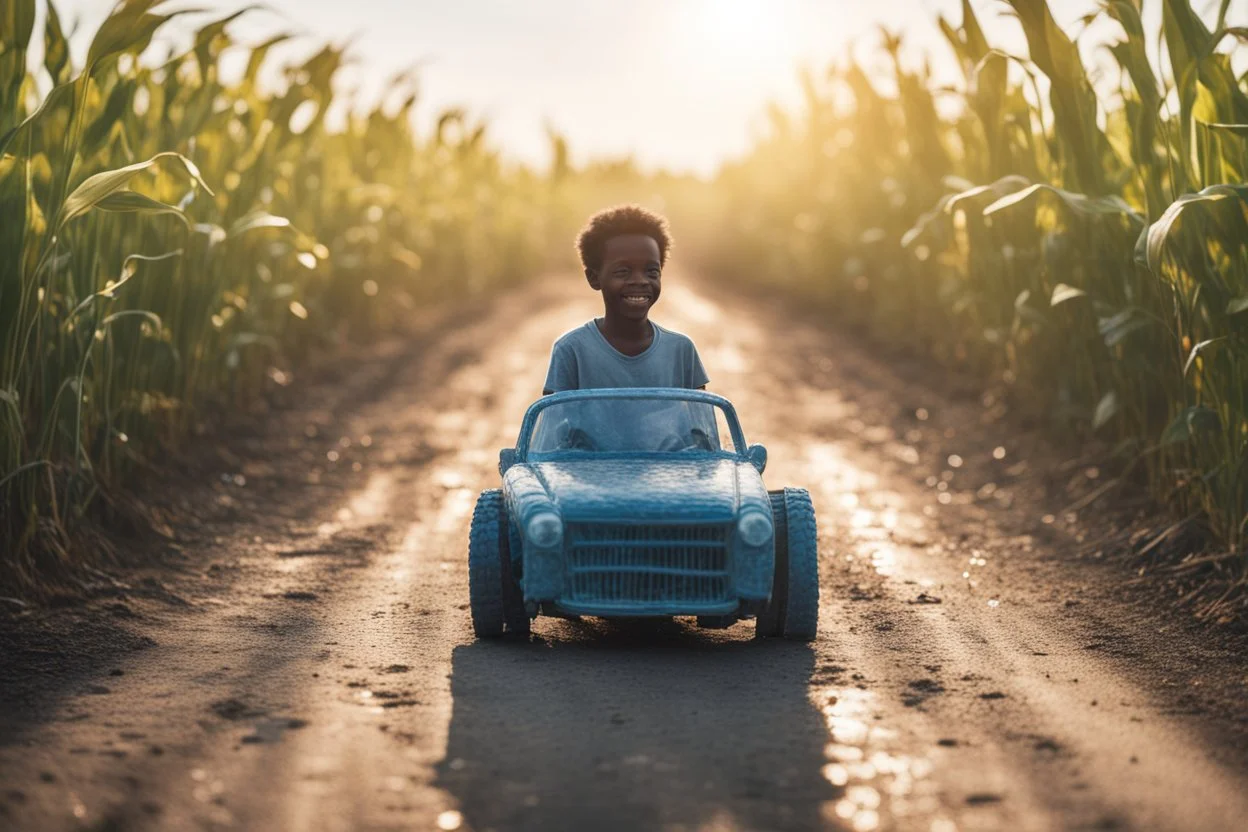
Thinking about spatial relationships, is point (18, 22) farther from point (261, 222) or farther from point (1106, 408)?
point (1106, 408)

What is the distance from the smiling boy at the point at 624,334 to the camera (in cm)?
497

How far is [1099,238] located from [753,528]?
2.98 metres

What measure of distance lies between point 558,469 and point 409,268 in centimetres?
1040

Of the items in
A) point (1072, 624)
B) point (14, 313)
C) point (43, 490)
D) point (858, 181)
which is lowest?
point (1072, 624)

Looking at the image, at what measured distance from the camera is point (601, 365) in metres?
5.01

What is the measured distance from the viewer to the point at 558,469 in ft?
15.0

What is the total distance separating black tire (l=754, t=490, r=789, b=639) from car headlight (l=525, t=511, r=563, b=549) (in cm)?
66

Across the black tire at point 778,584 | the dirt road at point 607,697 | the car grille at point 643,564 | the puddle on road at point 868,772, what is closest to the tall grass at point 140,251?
the dirt road at point 607,697

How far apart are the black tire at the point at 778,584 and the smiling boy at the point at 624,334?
0.81 m

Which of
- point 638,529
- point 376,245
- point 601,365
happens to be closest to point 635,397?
point 601,365

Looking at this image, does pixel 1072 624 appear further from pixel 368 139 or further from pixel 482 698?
pixel 368 139

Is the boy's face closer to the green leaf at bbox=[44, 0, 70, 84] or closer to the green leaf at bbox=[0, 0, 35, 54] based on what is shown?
the green leaf at bbox=[0, 0, 35, 54]

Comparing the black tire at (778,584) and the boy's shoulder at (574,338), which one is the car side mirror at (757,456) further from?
the boy's shoulder at (574,338)

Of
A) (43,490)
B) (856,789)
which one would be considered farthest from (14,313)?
(856,789)
